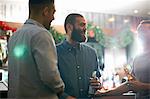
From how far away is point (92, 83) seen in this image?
6.80 ft

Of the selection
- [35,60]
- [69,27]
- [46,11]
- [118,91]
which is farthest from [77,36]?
[35,60]

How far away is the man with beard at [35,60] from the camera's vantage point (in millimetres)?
1498

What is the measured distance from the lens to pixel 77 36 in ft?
7.82

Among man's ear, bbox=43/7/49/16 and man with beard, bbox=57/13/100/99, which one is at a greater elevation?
man's ear, bbox=43/7/49/16

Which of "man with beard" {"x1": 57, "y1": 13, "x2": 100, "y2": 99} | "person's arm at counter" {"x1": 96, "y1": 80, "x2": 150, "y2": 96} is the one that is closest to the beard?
"man with beard" {"x1": 57, "y1": 13, "x2": 100, "y2": 99}

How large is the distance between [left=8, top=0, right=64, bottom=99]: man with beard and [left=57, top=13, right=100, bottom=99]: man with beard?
56 cm

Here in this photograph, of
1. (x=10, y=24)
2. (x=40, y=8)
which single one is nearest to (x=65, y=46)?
(x=40, y=8)

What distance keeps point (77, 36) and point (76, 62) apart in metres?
0.24

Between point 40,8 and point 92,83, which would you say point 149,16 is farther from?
point 40,8

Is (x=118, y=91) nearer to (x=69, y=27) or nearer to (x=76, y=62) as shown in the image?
(x=76, y=62)

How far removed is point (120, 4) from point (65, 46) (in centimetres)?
394

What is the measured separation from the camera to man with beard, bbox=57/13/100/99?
86.9 inches

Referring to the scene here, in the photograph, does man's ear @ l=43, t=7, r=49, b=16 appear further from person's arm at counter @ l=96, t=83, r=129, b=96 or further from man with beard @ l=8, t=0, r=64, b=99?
person's arm at counter @ l=96, t=83, r=129, b=96

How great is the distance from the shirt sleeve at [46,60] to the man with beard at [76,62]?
0.60 metres
